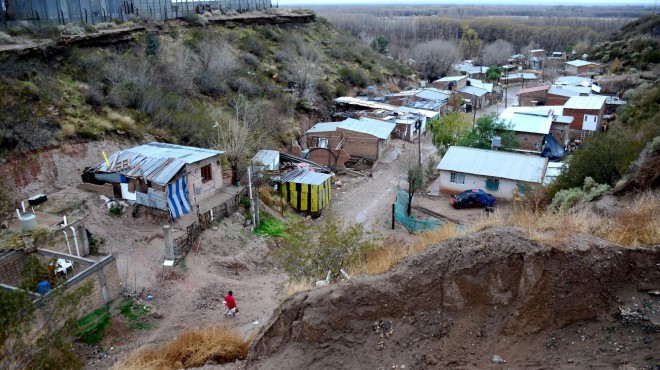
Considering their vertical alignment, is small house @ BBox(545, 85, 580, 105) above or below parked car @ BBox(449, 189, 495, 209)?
above

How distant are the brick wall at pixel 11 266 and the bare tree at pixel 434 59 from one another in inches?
2429

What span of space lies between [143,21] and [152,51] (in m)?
7.32

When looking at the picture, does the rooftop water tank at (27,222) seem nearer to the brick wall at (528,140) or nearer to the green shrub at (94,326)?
the green shrub at (94,326)

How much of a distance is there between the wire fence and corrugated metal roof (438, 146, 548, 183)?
2888cm

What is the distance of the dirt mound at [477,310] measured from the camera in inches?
291

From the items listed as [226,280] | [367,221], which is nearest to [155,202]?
[226,280]

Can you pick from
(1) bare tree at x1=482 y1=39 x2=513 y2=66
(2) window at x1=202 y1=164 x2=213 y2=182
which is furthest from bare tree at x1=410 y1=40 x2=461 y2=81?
(2) window at x1=202 y1=164 x2=213 y2=182

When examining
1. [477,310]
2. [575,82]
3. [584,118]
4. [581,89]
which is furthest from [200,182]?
[575,82]

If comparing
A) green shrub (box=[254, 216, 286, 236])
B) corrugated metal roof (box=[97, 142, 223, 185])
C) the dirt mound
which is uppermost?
the dirt mound

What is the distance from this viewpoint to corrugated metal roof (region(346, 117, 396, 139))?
107 ft

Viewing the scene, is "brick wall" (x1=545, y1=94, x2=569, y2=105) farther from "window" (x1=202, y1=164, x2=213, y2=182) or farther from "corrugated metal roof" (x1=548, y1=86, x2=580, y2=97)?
"window" (x1=202, y1=164, x2=213, y2=182)

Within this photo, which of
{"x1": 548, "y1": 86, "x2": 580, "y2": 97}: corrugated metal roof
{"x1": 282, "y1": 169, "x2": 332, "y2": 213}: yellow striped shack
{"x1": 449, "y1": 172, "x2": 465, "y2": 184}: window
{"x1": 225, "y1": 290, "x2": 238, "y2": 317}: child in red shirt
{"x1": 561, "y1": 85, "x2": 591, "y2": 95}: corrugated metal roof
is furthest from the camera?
{"x1": 561, "y1": 85, "x2": 591, "y2": 95}: corrugated metal roof

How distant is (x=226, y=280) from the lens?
17094mm

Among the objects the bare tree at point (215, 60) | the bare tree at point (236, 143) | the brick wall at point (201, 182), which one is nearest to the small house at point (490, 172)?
the bare tree at point (236, 143)
